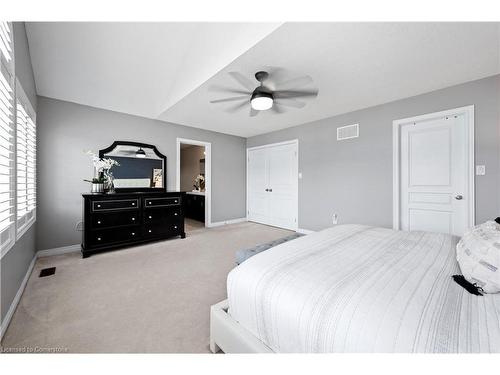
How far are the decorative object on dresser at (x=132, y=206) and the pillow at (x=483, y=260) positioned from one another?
3721 mm

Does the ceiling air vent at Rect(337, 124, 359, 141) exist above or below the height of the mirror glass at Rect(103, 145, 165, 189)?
above

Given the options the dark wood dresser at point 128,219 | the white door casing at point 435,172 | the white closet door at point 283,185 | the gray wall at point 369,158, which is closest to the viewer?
the gray wall at point 369,158

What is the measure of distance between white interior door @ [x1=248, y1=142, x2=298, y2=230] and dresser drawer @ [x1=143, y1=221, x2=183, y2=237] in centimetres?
218

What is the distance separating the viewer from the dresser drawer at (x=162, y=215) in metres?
3.52

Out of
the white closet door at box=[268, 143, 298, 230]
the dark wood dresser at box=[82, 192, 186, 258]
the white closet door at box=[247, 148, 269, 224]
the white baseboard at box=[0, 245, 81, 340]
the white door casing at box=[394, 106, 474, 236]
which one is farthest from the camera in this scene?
the white closet door at box=[247, 148, 269, 224]

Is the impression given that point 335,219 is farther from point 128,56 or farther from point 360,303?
point 128,56

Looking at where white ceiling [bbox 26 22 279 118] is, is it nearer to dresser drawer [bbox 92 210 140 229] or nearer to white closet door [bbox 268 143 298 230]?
dresser drawer [bbox 92 210 140 229]

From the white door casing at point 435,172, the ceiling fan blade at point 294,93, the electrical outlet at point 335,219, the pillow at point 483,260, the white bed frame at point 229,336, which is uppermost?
the ceiling fan blade at point 294,93

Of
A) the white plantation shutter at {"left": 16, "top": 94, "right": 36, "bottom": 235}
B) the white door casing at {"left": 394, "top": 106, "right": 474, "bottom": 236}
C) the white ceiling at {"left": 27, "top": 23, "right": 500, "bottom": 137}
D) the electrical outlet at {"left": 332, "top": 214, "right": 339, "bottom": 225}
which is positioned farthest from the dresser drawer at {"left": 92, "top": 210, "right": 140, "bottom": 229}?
the white door casing at {"left": 394, "top": 106, "right": 474, "bottom": 236}

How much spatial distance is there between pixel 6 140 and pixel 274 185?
425 centimetres

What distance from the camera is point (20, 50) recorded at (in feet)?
6.58

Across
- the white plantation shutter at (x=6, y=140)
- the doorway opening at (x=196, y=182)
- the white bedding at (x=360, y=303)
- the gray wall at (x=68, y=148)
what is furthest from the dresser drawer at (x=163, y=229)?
the white bedding at (x=360, y=303)

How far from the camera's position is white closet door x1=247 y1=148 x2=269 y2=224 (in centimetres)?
522

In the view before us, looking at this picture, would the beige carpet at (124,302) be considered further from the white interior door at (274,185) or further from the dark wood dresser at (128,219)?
the white interior door at (274,185)
